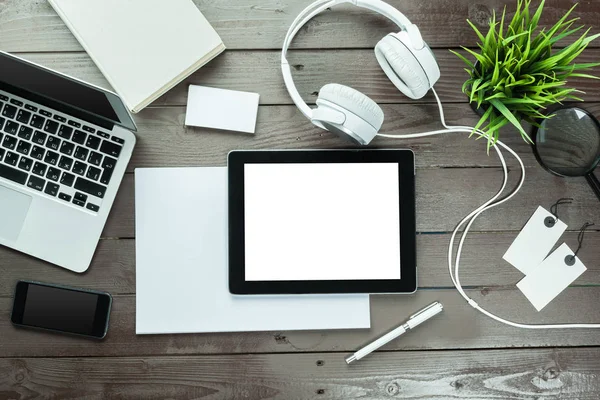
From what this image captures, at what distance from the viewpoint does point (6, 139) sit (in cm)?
87

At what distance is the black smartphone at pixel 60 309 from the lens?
894 mm

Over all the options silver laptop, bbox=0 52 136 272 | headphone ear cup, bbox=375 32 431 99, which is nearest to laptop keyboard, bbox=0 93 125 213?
silver laptop, bbox=0 52 136 272

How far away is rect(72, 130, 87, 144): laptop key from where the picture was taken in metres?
0.88

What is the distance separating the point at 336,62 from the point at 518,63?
297 mm

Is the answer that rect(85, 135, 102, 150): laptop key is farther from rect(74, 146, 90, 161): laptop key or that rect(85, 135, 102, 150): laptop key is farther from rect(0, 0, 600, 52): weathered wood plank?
rect(0, 0, 600, 52): weathered wood plank

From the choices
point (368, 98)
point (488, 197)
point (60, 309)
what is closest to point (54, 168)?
point (60, 309)

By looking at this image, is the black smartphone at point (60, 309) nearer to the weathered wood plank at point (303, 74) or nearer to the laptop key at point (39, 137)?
the laptop key at point (39, 137)

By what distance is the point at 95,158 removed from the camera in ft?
2.89

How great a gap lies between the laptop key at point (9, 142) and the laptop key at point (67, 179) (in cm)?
9

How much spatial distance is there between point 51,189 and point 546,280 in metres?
0.84

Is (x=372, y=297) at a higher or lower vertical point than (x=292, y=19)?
lower

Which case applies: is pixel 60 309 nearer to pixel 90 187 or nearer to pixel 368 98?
pixel 90 187

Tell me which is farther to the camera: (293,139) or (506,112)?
(293,139)

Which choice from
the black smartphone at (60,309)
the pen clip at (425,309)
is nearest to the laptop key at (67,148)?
the black smartphone at (60,309)
